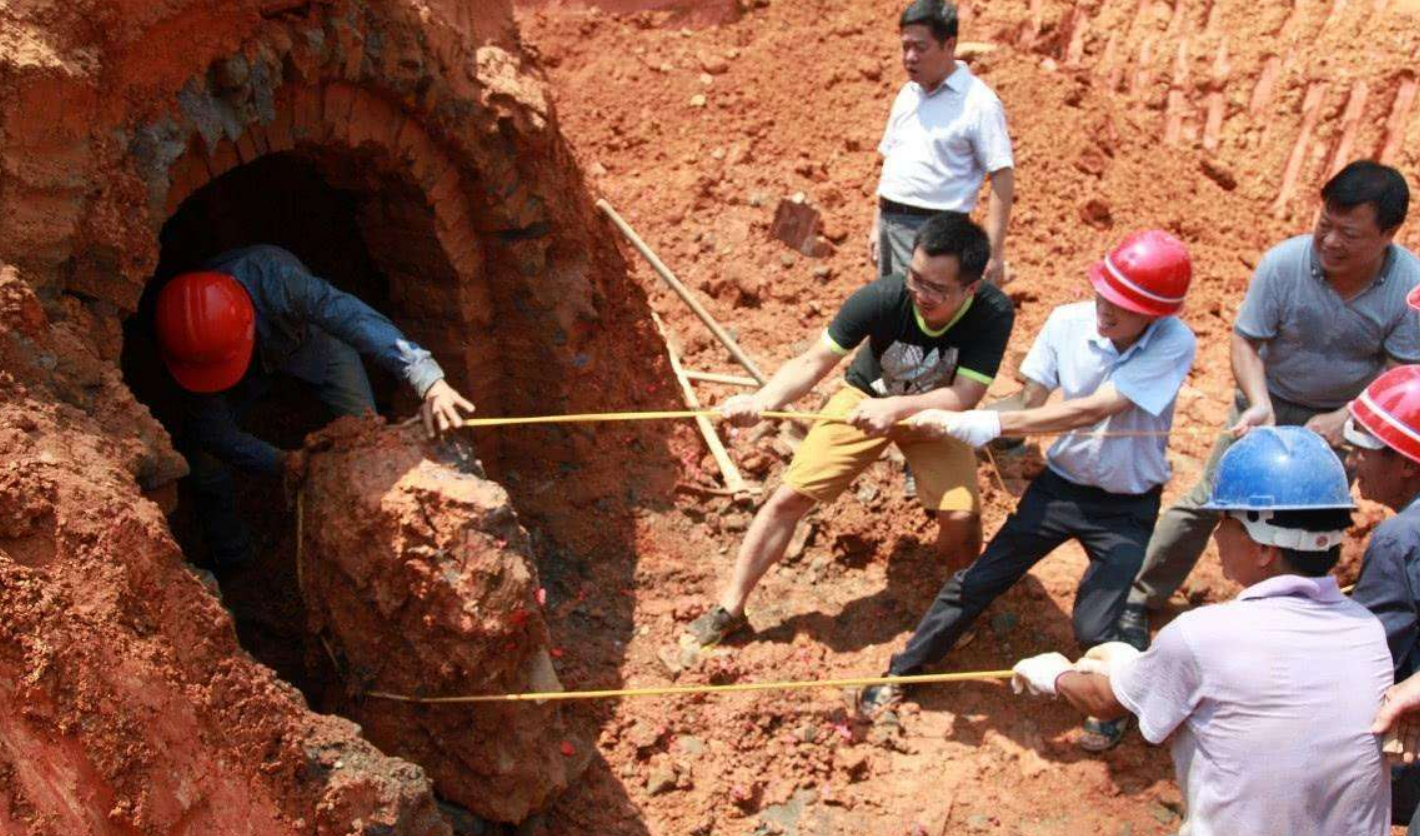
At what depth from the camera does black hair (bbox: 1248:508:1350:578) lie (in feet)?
10.8

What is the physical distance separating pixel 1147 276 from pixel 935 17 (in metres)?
2.05

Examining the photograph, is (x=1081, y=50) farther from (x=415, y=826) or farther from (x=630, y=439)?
(x=415, y=826)

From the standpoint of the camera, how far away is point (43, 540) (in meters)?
3.36

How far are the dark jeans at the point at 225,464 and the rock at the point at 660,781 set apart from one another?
1.83 metres

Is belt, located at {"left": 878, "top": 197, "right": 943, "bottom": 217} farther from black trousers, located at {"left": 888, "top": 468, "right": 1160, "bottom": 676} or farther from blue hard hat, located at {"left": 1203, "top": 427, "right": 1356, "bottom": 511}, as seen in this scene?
blue hard hat, located at {"left": 1203, "top": 427, "right": 1356, "bottom": 511}

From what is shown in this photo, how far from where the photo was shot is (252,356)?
16.8 ft

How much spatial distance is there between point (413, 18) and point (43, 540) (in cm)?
272

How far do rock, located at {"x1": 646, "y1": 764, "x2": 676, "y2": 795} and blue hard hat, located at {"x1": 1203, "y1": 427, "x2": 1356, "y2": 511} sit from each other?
2.61 metres

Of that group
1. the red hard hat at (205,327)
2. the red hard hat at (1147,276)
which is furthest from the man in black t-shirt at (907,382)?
the red hard hat at (205,327)

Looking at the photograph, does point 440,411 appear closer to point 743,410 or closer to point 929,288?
point 743,410

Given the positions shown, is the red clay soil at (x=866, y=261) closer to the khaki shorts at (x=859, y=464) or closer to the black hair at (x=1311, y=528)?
the khaki shorts at (x=859, y=464)

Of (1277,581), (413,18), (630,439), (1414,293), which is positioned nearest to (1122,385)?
(1414,293)

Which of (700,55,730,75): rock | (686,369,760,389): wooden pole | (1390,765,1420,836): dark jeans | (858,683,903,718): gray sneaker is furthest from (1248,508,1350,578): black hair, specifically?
(700,55,730,75): rock

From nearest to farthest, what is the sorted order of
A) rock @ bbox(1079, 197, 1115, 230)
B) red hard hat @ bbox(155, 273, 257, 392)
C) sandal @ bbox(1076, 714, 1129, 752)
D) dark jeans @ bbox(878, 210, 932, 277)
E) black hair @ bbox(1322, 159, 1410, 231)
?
red hard hat @ bbox(155, 273, 257, 392) < black hair @ bbox(1322, 159, 1410, 231) < sandal @ bbox(1076, 714, 1129, 752) < dark jeans @ bbox(878, 210, 932, 277) < rock @ bbox(1079, 197, 1115, 230)
